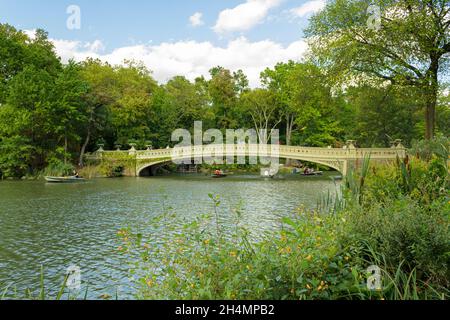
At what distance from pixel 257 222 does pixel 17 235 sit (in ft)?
19.6

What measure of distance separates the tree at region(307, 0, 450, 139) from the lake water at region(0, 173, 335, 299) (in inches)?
238

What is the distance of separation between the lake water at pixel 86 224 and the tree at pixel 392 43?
6046 millimetres

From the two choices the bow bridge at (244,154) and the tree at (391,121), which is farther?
the tree at (391,121)

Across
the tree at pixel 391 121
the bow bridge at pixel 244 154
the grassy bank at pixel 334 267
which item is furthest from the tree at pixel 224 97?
the grassy bank at pixel 334 267

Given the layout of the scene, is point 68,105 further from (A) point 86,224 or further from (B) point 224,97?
(A) point 86,224

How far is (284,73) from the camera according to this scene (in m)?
40.9

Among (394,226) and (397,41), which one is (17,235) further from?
(397,41)

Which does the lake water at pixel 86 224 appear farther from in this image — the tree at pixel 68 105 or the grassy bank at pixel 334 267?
the tree at pixel 68 105

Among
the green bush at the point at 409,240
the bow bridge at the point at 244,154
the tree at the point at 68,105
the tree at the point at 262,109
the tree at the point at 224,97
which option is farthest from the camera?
the tree at the point at 224,97

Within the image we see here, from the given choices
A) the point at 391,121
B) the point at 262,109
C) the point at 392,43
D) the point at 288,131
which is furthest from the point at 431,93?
the point at 288,131

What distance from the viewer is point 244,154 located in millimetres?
28719

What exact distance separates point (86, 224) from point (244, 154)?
18.5 meters

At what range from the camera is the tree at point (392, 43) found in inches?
615
